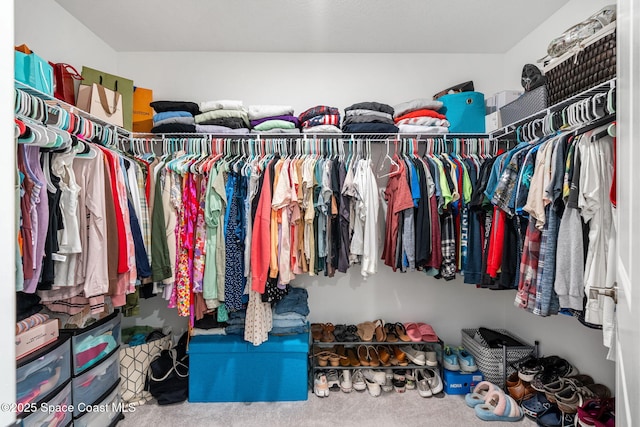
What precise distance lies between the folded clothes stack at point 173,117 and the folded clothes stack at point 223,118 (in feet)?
0.22

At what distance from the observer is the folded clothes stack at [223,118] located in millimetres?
2146

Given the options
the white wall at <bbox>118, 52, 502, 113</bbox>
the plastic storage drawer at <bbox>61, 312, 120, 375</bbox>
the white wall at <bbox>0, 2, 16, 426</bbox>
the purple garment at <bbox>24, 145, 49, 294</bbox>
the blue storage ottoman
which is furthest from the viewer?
the white wall at <bbox>118, 52, 502, 113</bbox>

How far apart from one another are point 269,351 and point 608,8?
2.68 metres

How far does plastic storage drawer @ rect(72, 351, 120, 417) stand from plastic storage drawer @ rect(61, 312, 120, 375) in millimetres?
50

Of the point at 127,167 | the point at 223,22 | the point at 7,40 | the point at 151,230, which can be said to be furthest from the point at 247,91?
the point at 7,40

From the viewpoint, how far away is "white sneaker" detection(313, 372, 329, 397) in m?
2.08

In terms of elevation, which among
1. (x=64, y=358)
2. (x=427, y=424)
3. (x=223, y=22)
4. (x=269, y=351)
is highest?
(x=223, y=22)

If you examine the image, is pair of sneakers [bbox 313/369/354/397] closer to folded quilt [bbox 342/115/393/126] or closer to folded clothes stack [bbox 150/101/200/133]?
folded quilt [bbox 342/115/393/126]

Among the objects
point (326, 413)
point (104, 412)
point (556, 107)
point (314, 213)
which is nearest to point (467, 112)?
point (556, 107)

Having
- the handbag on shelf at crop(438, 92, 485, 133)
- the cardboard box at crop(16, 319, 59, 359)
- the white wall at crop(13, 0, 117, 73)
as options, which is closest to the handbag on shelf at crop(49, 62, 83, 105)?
the white wall at crop(13, 0, 117, 73)

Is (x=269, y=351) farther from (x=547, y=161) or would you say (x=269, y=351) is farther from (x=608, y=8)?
(x=608, y=8)

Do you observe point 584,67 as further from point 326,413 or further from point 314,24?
point 326,413

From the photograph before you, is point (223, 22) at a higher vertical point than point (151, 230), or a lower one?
higher

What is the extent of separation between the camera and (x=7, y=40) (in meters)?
0.51
